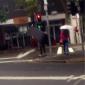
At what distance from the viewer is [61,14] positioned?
45.6 m

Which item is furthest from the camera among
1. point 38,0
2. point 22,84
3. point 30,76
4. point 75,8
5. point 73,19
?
point 73,19

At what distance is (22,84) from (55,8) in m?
35.4

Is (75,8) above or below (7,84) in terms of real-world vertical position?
above

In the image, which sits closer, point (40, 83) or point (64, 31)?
point (40, 83)

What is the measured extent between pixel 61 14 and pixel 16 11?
5.89m

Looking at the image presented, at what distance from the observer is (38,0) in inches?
1720

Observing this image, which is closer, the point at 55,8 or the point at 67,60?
the point at 67,60

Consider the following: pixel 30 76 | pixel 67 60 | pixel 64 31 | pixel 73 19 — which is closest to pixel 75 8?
pixel 64 31

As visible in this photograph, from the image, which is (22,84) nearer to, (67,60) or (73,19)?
(67,60)

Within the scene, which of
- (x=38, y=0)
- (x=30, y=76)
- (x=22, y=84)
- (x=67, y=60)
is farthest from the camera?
(x=38, y=0)

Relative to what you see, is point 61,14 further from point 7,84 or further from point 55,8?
point 7,84

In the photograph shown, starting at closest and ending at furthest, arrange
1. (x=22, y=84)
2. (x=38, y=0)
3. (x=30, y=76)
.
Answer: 1. (x=22, y=84)
2. (x=30, y=76)
3. (x=38, y=0)

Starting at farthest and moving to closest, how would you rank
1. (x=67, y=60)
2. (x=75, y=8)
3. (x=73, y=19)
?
1. (x=73, y=19)
2. (x=75, y=8)
3. (x=67, y=60)

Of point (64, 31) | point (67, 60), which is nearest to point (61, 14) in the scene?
point (64, 31)
